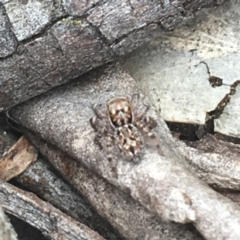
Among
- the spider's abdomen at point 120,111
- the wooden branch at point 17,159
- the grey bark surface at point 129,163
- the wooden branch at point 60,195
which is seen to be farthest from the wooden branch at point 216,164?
the wooden branch at point 17,159

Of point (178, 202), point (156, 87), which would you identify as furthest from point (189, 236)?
point (156, 87)

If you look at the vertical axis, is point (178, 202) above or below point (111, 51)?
below

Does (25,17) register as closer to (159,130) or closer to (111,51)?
(111,51)

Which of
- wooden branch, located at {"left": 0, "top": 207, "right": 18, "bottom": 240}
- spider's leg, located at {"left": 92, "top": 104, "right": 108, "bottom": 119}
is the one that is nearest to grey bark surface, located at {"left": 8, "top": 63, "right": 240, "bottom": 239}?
spider's leg, located at {"left": 92, "top": 104, "right": 108, "bottom": 119}

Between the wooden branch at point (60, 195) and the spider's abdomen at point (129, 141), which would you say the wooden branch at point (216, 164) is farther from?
the wooden branch at point (60, 195)

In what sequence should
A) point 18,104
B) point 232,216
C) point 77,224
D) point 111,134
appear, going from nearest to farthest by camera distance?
point 232,216 → point 77,224 → point 111,134 → point 18,104

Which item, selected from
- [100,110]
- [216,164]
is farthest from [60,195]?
[216,164]
